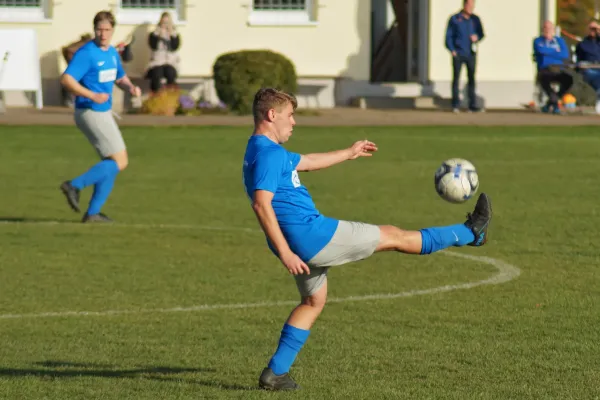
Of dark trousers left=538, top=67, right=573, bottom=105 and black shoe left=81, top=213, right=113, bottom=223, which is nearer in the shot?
black shoe left=81, top=213, right=113, bottom=223

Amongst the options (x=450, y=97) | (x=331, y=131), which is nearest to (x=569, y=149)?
(x=331, y=131)

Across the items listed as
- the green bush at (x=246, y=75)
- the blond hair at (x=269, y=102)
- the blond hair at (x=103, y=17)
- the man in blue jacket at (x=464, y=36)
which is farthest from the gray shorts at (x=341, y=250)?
the man in blue jacket at (x=464, y=36)

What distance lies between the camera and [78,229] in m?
15.0

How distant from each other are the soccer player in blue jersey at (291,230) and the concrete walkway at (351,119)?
20876 mm

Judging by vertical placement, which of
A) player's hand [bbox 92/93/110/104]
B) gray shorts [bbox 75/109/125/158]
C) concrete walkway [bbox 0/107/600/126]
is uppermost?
player's hand [bbox 92/93/110/104]

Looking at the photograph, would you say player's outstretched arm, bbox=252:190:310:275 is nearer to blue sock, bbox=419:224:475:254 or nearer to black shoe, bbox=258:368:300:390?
black shoe, bbox=258:368:300:390

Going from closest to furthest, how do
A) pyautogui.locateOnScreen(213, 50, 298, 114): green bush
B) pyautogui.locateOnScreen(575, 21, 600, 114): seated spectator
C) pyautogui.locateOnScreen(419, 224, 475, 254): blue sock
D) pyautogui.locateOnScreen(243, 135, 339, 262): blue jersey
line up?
pyautogui.locateOnScreen(243, 135, 339, 262): blue jersey, pyautogui.locateOnScreen(419, 224, 475, 254): blue sock, pyautogui.locateOnScreen(213, 50, 298, 114): green bush, pyautogui.locateOnScreen(575, 21, 600, 114): seated spectator

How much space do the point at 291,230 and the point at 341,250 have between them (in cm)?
30

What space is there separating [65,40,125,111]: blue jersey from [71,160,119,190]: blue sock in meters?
0.62

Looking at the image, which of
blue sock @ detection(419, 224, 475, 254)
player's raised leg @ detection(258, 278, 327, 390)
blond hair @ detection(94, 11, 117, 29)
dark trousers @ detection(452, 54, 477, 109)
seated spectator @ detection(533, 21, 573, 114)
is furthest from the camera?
dark trousers @ detection(452, 54, 477, 109)

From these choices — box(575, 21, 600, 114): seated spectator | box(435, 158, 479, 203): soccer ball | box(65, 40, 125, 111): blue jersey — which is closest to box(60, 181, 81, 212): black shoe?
box(65, 40, 125, 111): blue jersey

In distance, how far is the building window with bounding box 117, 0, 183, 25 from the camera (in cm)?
3378

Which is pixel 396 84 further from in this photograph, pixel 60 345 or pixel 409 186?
pixel 60 345

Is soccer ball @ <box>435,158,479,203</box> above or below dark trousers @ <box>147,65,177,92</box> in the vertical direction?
above
